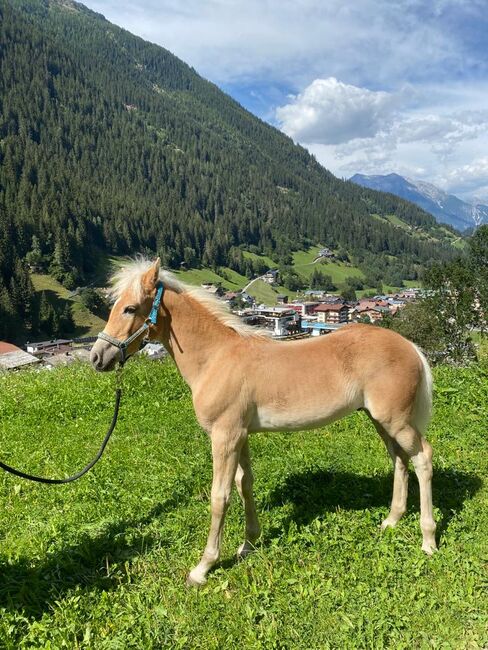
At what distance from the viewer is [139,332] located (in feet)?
13.7

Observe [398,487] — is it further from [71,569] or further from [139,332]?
[71,569]

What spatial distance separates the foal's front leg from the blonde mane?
1081 millimetres

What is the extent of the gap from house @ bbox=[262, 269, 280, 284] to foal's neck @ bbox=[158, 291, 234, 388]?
498 feet

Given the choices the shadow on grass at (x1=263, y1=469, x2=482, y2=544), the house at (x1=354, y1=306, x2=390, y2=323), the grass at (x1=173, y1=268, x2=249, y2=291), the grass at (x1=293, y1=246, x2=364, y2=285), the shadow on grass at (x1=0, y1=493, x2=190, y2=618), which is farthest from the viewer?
the grass at (x1=293, y1=246, x2=364, y2=285)

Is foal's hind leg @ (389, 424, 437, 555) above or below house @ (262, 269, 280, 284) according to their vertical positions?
above

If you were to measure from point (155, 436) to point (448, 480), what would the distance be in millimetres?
4511

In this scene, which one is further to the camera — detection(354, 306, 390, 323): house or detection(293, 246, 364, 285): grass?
detection(293, 246, 364, 285): grass

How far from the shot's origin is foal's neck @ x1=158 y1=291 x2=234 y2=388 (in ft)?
14.2

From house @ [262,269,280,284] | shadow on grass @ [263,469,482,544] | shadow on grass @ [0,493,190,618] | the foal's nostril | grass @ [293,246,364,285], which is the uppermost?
the foal's nostril

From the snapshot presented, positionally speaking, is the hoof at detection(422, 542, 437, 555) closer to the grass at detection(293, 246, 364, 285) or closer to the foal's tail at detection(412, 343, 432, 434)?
the foal's tail at detection(412, 343, 432, 434)

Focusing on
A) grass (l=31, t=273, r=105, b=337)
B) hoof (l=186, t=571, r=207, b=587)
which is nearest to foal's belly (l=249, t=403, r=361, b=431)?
hoof (l=186, t=571, r=207, b=587)

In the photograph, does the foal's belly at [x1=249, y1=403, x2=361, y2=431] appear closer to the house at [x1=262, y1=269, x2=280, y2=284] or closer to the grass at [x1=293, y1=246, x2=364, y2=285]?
the house at [x1=262, y1=269, x2=280, y2=284]

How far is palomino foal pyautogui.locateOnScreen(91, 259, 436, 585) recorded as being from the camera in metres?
4.15

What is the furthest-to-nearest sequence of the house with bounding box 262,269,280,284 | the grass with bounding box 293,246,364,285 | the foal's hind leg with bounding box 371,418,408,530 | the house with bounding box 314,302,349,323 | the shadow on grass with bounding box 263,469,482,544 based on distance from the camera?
1. the grass with bounding box 293,246,364,285
2. the house with bounding box 262,269,280,284
3. the house with bounding box 314,302,349,323
4. the shadow on grass with bounding box 263,469,482,544
5. the foal's hind leg with bounding box 371,418,408,530
